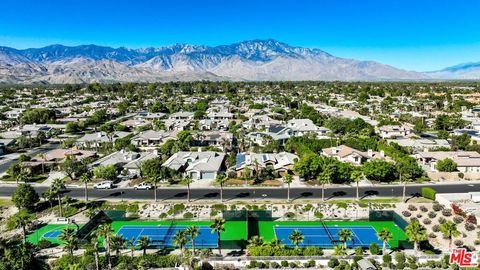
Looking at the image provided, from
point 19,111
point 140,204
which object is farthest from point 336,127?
point 19,111

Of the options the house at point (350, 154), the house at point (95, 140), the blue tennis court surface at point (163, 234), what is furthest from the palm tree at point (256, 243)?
the house at point (95, 140)

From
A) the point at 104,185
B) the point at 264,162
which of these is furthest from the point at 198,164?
the point at 104,185

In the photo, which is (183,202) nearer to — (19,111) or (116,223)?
(116,223)

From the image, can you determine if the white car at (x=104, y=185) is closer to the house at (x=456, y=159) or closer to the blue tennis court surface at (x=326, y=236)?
the blue tennis court surface at (x=326, y=236)

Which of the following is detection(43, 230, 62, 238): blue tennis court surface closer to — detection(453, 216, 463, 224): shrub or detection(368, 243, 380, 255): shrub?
detection(368, 243, 380, 255): shrub

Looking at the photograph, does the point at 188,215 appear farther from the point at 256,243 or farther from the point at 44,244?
the point at 44,244

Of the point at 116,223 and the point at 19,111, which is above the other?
the point at 19,111

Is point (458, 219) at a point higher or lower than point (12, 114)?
lower
